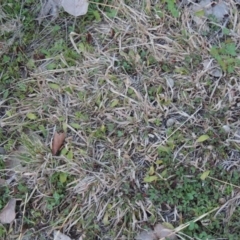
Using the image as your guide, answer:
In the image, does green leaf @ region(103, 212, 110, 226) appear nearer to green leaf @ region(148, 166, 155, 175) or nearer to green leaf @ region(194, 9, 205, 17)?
green leaf @ region(148, 166, 155, 175)

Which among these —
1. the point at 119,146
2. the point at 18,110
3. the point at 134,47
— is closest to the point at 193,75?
the point at 134,47

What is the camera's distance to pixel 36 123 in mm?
2162

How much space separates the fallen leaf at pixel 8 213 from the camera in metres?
2.05

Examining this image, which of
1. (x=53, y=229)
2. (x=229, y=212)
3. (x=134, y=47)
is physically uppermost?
(x=134, y=47)

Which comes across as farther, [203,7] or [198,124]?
[203,7]

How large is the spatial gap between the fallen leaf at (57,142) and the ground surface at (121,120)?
16 millimetres

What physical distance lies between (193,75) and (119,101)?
309 millimetres

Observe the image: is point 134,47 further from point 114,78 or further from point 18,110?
point 18,110

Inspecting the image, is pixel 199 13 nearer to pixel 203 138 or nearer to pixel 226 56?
pixel 226 56

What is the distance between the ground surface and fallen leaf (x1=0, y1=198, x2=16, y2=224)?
0.08 feet

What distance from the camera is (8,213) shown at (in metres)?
2.05

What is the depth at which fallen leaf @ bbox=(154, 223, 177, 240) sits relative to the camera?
1.97 meters

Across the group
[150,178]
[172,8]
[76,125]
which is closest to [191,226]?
[150,178]

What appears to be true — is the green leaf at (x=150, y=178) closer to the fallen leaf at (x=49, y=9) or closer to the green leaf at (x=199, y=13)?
the green leaf at (x=199, y=13)
